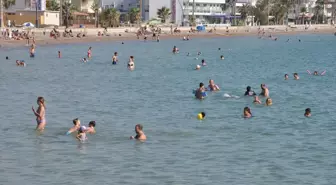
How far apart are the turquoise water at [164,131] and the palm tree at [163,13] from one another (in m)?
86.4

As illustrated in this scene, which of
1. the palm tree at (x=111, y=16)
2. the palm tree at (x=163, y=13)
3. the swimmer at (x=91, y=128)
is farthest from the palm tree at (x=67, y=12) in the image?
the swimmer at (x=91, y=128)

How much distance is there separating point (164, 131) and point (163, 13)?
365 feet

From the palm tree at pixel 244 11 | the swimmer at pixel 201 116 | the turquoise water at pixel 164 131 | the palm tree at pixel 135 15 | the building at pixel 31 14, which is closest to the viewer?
the turquoise water at pixel 164 131

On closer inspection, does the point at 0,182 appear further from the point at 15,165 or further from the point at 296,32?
the point at 296,32

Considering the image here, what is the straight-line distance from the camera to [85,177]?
17406mm

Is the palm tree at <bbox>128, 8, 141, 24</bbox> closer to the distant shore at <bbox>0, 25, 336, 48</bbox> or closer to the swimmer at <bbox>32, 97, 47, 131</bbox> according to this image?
the distant shore at <bbox>0, 25, 336, 48</bbox>

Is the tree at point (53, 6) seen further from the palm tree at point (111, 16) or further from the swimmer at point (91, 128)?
the swimmer at point (91, 128)

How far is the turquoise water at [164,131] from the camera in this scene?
18.0 metres

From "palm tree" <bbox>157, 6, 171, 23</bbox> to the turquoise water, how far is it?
8642 centimetres

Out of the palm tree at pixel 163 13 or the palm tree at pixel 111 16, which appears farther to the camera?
the palm tree at pixel 163 13

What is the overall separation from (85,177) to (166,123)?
8.65 meters

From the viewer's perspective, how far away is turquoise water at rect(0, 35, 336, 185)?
59.0ft

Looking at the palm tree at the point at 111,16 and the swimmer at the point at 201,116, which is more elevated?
the palm tree at the point at 111,16

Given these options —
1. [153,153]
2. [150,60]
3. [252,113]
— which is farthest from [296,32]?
[153,153]
